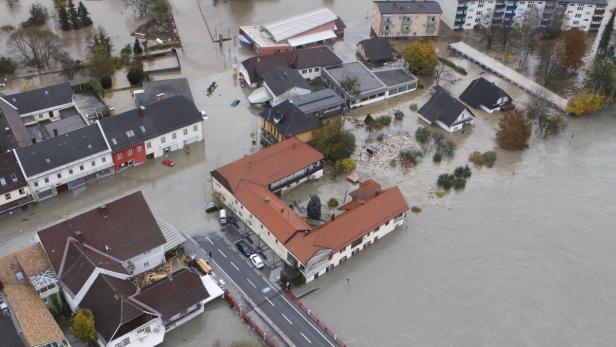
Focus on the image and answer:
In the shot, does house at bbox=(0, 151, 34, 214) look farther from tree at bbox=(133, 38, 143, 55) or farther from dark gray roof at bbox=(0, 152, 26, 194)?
tree at bbox=(133, 38, 143, 55)

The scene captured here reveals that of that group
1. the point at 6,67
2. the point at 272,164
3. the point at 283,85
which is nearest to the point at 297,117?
the point at 272,164

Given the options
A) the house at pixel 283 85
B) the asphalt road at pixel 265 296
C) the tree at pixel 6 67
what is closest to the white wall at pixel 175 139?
the house at pixel 283 85

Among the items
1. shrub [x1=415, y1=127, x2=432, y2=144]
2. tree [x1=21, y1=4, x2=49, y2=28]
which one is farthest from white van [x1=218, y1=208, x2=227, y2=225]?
tree [x1=21, y1=4, x2=49, y2=28]

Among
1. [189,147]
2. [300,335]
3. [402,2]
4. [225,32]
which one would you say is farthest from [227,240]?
[402,2]

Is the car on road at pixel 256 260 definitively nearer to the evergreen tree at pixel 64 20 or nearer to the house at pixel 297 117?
the house at pixel 297 117

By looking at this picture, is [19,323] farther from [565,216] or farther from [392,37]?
[392,37]

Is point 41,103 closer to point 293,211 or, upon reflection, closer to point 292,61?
point 292,61
